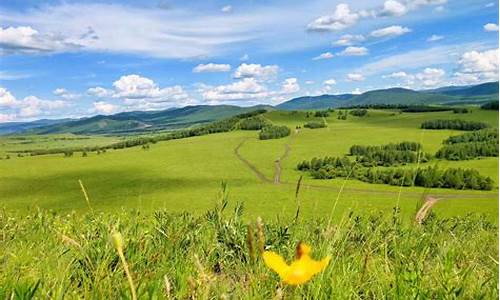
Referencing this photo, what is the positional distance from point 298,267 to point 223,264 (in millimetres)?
3697

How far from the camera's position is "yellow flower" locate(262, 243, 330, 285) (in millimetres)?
1248

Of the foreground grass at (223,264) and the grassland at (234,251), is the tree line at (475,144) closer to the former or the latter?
the grassland at (234,251)

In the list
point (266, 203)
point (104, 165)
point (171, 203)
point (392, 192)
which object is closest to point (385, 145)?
point (392, 192)

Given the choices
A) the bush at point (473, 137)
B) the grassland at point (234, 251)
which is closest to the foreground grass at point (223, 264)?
the grassland at point (234, 251)

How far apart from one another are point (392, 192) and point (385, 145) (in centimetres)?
4644

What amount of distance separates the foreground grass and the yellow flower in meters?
0.18

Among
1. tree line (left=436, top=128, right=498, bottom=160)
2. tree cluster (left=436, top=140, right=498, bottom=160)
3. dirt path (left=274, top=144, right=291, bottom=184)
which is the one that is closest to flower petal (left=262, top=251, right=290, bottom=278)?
dirt path (left=274, top=144, right=291, bottom=184)

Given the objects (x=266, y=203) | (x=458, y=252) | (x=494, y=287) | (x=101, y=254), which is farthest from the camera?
(x=266, y=203)

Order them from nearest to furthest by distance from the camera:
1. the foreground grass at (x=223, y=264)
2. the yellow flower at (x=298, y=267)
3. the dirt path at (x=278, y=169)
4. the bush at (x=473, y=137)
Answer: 1. the yellow flower at (x=298, y=267)
2. the foreground grass at (x=223, y=264)
3. the dirt path at (x=278, y=169)
4. the bush at (x=473, y=137)

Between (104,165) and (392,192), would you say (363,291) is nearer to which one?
(392,192)

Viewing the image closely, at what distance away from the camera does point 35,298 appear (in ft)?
8.34

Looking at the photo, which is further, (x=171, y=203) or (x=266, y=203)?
(x=171, y=203)

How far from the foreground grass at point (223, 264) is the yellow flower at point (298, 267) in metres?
0.18

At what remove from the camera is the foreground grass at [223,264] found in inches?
107
